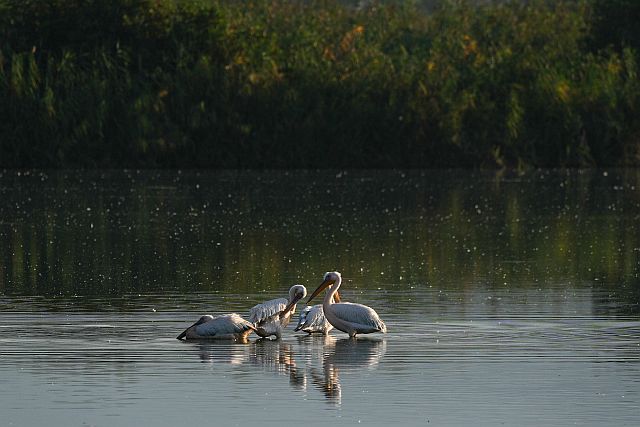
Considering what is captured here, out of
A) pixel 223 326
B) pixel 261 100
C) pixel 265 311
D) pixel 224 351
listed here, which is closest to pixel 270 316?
pixel 265 311

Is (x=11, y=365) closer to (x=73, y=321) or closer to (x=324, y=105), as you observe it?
(x=73, y=321)

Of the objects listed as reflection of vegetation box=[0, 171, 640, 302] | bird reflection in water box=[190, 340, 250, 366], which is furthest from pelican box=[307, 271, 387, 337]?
reflection of vegetation box=[0, 171, 640, 302]

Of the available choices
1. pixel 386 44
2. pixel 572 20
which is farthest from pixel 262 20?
pixel 572 20

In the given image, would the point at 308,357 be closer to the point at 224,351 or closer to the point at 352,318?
the point at 224,351

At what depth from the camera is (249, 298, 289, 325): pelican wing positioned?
14.2m

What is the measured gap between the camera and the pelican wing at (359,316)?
46.8 ft

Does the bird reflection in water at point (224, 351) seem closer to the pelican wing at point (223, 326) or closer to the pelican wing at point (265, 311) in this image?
the pelican wing at point (223, 326)

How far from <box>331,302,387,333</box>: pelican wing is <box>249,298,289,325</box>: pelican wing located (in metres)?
0.39

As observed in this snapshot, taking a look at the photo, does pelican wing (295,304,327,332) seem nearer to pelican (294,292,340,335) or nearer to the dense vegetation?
pelican (294,292,340,335)

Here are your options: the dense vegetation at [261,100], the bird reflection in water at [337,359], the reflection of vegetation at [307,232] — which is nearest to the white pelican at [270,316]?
the bird reflection in water at [337,359]

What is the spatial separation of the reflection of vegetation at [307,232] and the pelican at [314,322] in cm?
296

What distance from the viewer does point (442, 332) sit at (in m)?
14.6

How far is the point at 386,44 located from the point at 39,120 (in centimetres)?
1300

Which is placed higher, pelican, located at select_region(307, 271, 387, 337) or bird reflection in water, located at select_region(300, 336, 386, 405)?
pelican, located at select_region(307, 271, 387, 337)
